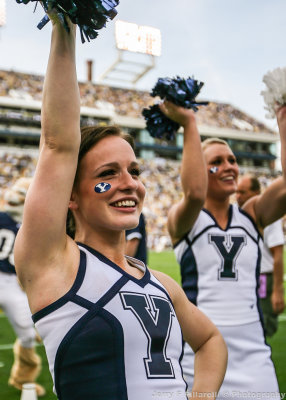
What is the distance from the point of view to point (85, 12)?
1098 mm

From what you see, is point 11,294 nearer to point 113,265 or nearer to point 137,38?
point 113,265

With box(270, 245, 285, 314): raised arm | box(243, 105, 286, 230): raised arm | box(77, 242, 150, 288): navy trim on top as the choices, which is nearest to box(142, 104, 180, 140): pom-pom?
box(243, 105, 286, 230): raised arm

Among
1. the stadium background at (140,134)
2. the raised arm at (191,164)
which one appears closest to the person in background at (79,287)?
the raised arm at (191,164)

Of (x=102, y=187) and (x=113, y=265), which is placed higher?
(x=102, y=187)

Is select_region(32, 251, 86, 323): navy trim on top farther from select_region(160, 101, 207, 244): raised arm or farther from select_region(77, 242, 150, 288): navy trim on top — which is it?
select_region(160, 101, 207, 244): raised arm

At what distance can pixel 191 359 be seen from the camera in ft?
7.09

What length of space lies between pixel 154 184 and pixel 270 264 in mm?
25915

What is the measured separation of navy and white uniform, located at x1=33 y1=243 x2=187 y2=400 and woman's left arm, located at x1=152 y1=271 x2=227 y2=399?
0.57 ft

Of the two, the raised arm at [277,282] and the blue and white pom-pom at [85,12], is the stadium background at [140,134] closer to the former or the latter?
the raised arm at [277,282]

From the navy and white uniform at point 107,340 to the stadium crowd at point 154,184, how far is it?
20.2 meters

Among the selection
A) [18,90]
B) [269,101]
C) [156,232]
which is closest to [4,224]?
[269,101]

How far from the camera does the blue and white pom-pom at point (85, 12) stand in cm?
107

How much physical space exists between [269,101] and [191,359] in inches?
49.9

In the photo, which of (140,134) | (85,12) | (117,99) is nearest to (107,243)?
(85,12)
